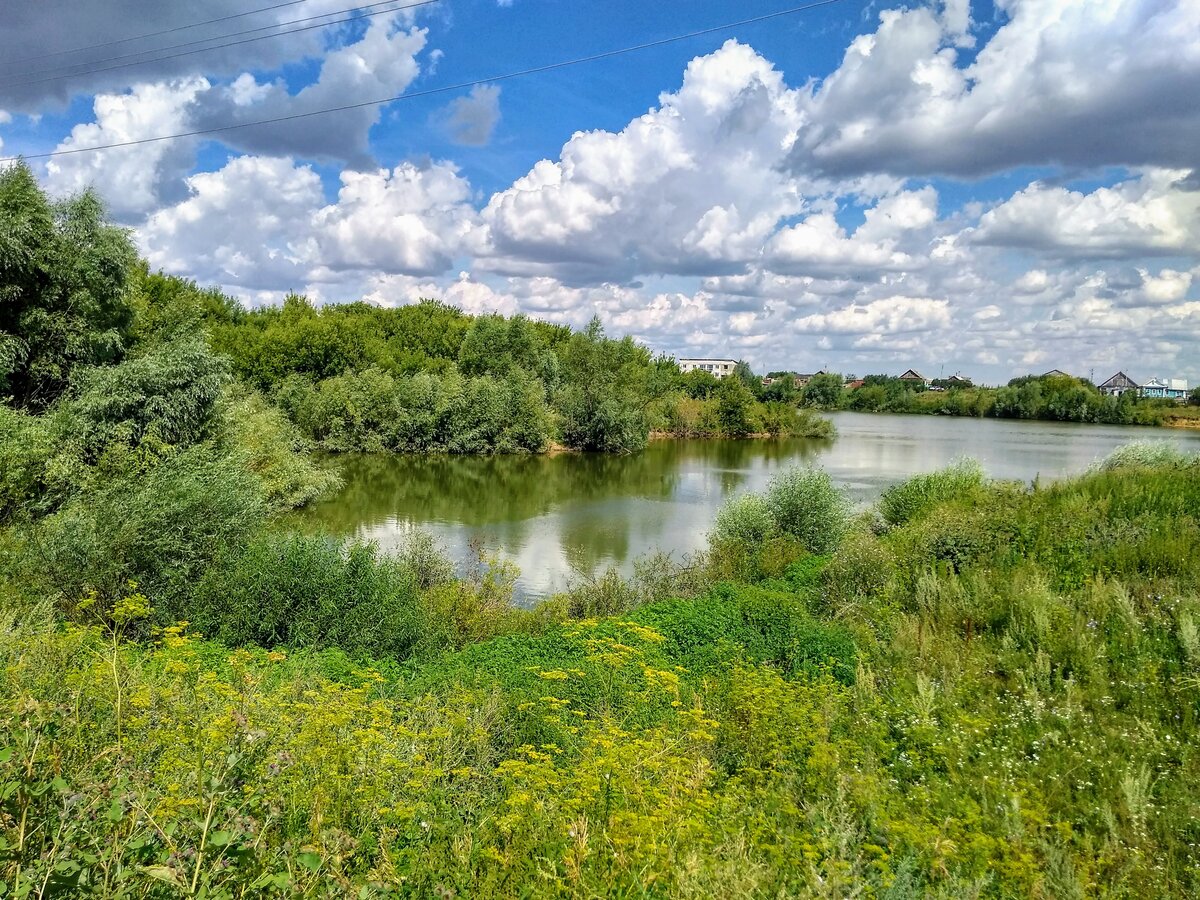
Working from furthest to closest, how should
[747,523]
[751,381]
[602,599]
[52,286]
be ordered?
[751,381] → [52,286] → [747,523] → [602,599]

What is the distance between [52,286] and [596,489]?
21536 mm

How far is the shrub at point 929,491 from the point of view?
52.3 ft

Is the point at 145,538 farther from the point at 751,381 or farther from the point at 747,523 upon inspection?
the point at 751,381

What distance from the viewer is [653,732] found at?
4879mm

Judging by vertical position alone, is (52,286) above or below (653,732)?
above

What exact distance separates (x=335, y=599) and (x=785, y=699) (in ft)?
20.3

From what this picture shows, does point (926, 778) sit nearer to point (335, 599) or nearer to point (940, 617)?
point (940, 617)

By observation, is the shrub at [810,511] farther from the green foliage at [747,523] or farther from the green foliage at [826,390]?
the green foliage at [826,390]

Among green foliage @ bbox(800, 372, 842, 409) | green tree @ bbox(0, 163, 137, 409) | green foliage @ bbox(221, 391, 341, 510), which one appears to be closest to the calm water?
green foliage @ bbox(221, 391, 341, 510)

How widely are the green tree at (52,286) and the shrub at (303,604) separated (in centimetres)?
1344

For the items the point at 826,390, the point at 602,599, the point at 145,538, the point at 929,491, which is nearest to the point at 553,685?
the point at 602,599

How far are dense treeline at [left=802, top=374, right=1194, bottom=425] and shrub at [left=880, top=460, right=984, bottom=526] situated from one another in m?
71.1

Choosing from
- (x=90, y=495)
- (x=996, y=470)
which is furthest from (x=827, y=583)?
(x=996, y=470)

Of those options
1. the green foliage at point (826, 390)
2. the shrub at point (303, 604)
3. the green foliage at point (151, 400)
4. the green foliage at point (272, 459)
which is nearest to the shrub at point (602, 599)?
the shrub at point (303, 604)
